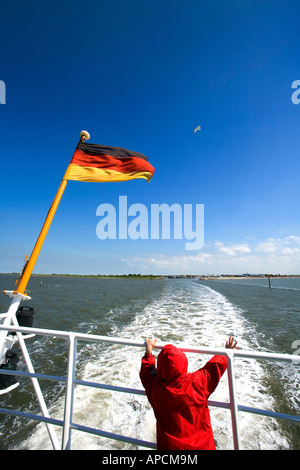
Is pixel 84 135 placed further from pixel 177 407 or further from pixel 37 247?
pixel 177 407

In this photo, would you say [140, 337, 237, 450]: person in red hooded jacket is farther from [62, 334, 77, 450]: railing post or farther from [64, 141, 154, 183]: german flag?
[64, 141, 154, 183]: german flag

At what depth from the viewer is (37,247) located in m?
2.97

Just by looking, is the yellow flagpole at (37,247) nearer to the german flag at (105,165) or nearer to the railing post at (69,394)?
the german flag at (105,165)

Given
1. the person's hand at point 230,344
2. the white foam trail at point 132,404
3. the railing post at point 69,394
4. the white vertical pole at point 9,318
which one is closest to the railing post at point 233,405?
the person's hand at point 230,344

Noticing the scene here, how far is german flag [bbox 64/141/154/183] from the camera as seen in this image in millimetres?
3938

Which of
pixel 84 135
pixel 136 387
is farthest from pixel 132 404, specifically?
pixel 84 135

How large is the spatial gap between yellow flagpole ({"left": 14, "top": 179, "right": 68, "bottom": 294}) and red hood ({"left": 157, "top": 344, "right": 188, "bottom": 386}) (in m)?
2.09

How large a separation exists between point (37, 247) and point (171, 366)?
2.35m

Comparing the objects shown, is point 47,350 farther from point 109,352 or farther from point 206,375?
point 206,375

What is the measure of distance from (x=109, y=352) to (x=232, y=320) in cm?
800

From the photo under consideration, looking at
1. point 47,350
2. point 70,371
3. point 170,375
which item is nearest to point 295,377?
point 170,375

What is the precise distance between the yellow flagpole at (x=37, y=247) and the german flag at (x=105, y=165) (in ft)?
1.95

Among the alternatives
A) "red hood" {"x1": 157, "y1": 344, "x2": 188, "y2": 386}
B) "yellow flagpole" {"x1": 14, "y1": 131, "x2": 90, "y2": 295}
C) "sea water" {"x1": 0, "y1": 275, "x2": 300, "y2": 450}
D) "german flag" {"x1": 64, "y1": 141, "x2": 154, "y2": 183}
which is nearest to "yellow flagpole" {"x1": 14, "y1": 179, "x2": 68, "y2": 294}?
"yellow flagpole" {"x1": 14, "y1": 131, "x2": 90, "y2": 295}

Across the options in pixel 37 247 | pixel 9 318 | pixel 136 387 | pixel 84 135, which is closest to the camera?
pixel 9 318
